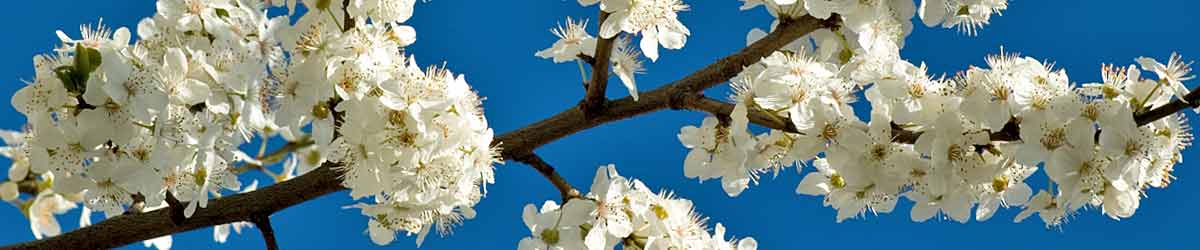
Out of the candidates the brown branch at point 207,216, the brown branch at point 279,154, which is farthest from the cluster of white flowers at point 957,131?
the brown branch at point 279,154

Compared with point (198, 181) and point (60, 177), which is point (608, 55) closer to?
point (198, 181)

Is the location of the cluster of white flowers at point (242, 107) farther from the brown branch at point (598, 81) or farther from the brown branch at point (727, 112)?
the brown branch at point (727, 112)

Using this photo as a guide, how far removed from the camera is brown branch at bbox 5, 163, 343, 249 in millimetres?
2354

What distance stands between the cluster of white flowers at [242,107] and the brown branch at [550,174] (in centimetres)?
10

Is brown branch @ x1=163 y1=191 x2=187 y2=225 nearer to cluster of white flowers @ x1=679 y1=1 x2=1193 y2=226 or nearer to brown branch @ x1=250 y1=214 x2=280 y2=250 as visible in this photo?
brown branch @ x1=250 y1=214 x2=280 y2=250

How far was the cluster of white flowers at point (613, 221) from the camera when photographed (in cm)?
224

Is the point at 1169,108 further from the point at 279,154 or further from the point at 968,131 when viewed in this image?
the point at 279,154

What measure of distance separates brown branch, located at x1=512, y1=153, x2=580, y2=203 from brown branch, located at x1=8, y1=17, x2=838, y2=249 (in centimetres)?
3

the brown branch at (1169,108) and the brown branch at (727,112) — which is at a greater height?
the brown branch at (727,112)

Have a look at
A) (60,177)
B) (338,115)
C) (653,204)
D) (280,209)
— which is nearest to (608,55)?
(653,204)

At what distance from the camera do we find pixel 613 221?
2.23 metres

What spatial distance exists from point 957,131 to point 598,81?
0.60 meters

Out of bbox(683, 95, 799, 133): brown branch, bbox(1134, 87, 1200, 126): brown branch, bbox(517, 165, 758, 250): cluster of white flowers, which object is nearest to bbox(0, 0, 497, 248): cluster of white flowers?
bbox(517, 165, 758, 250): cluster of white flowers

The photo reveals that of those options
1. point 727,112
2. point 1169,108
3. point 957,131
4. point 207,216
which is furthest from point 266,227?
point 1169,108
